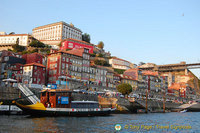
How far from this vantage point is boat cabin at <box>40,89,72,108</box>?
46812mm

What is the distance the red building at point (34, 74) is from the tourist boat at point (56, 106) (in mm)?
27005

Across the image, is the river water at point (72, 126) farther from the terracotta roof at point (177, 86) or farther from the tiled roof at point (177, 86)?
the terracotta roof at point (177, 86)

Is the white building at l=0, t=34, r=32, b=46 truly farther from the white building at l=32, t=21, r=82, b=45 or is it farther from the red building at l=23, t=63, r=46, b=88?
the red building at l=23, t=63, r=46, b=88

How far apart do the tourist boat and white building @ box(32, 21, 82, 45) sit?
298 feet

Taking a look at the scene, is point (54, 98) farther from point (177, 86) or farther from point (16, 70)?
point (177, 86)

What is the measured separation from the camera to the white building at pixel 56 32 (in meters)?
143

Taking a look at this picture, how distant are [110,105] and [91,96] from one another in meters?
6.09

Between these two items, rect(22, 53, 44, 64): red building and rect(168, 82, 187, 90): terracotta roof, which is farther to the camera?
rect(168, 82, 187, 90): terracotta roof

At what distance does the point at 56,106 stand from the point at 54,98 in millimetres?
1641

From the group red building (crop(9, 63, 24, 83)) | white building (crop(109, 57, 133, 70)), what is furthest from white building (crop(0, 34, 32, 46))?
red building (crop(9, 63, 24, 83))

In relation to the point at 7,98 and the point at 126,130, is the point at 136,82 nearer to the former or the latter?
the point at 7,98

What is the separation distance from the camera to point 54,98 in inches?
1850

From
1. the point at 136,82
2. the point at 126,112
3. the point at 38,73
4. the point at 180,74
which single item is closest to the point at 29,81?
the point at 38,73

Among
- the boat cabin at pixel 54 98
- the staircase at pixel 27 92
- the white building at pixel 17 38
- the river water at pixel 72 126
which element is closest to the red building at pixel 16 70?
the staircase at pixel 27 92
